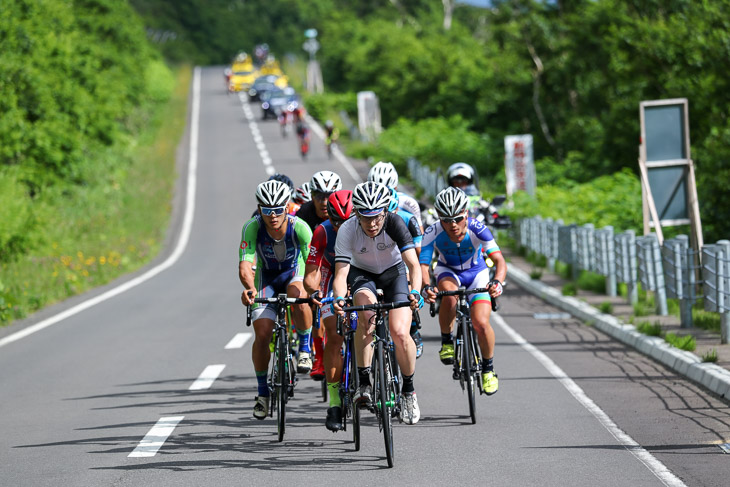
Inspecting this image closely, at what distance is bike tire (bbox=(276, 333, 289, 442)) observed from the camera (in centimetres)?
927

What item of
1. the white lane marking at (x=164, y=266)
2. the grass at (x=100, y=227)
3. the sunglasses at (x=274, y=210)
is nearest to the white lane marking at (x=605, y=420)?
the sunglasses at (x=274, y=210)

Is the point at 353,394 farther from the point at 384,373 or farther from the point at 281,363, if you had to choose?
the point at 281,363

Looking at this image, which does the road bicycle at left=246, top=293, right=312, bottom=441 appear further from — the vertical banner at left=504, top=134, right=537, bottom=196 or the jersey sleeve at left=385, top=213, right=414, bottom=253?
the vertical banner at left=504, top=134, right=537, bottom=196

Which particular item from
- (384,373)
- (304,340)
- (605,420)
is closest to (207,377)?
(304,340)

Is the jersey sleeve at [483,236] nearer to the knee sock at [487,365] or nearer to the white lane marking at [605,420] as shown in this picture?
the knee sock at [487,365]


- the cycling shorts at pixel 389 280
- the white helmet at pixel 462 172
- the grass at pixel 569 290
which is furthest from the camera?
the grass at pixel 569 290

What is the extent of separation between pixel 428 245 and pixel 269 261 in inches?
57.9

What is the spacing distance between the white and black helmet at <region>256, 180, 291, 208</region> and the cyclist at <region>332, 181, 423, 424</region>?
82 cm

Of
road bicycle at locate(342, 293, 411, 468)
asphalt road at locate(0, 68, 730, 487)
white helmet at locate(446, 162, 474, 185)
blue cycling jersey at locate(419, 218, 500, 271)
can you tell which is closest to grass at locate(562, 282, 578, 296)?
asphalt road at locate(0, 68, 730, 487)

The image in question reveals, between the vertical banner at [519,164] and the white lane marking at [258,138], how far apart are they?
9.39m

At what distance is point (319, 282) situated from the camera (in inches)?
387

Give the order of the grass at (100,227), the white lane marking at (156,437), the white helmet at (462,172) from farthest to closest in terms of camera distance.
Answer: the grass at (100,227)
the white helmet at (462,172)
the white lane marking at (156,437)

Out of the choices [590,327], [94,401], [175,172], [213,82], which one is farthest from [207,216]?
[213,82]

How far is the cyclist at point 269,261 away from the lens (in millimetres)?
9656
